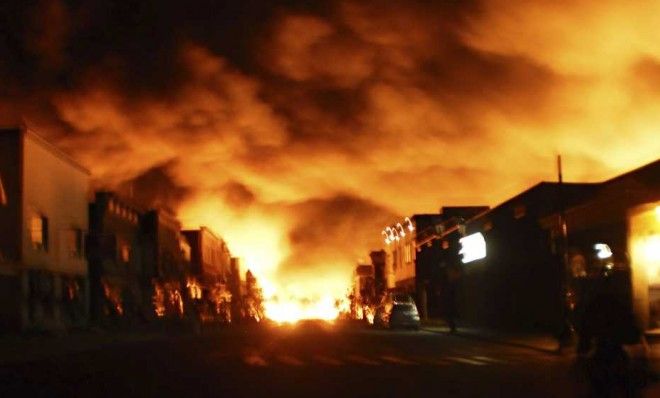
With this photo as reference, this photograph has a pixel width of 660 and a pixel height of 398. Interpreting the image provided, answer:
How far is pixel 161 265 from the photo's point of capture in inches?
2953

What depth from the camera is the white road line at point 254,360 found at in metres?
24.7

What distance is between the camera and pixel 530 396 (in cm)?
1609

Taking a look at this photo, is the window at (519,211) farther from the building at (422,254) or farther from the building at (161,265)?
the building at (161,265)

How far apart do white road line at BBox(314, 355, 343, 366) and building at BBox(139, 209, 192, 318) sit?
137 ft

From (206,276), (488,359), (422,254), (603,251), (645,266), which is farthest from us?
(206,276)

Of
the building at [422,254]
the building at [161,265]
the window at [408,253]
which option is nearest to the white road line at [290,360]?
the building at [161,265]

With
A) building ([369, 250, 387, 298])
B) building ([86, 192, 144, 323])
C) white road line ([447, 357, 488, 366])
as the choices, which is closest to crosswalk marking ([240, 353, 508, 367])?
white road line ([447, 357, 488, 366])

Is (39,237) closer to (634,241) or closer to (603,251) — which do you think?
(603,251)

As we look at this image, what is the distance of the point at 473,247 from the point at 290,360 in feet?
118

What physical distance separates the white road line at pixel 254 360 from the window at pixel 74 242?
84.3 ft

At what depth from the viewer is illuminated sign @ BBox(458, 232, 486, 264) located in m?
58.2

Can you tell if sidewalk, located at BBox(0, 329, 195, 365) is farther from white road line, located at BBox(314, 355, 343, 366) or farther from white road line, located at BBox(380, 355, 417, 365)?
white road line, located at BBox(380, 355, 417, 365)

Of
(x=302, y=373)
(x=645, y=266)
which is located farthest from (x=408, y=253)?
(x=302, y=373)

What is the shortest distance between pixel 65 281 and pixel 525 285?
2435cm
